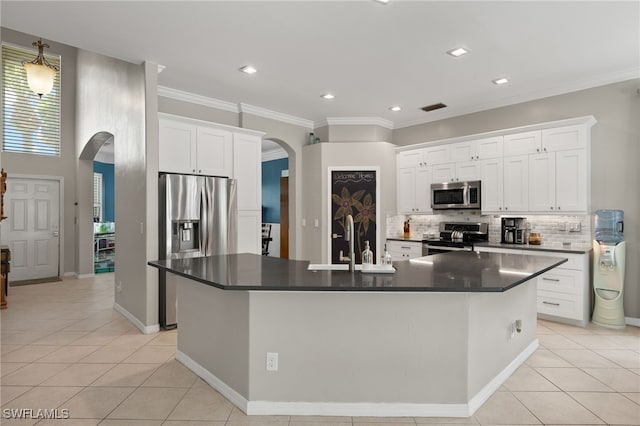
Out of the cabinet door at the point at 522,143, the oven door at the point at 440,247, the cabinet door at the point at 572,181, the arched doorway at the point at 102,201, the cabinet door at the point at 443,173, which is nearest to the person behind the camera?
the cabinet door at the point at 572,181

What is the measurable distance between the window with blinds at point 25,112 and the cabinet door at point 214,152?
463 centimetres

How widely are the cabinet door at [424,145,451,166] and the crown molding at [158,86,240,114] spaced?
2.96 m

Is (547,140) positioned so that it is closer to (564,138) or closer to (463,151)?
(564,138)

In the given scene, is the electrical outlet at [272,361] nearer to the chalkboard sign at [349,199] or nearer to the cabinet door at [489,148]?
the chalkboard sign at [349,199]

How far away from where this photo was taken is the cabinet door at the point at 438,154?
5.54 meters

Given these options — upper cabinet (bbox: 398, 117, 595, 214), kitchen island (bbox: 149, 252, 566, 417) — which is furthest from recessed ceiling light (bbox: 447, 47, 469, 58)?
kitchen island (bbox: 149, 252, 566, 417)

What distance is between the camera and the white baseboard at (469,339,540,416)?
2404 mm

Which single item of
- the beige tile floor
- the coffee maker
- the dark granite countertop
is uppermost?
the coffee maker

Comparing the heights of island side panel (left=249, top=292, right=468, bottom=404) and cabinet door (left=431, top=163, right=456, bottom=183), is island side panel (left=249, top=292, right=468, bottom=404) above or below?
Result: below

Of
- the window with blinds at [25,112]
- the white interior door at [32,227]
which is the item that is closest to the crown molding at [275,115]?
the window with blinds at [25,112]

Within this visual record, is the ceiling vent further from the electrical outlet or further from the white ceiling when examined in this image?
the electrical outlet

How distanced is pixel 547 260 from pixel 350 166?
3373 mm

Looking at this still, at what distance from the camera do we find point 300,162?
6.30 meters

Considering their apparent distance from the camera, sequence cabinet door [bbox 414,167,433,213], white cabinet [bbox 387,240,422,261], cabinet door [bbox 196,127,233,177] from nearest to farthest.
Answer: cabinet door [bbox 196,127,233,177]
white cabinet [bbox 387,240,422,261]
cabinet door [bbox 414,167,433,213]
